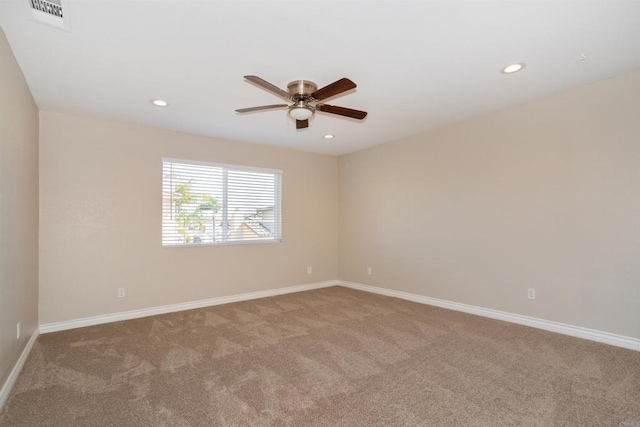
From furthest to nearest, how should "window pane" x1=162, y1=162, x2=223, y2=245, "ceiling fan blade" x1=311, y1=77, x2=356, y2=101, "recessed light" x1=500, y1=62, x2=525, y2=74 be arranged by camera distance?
"window pane" x1=162, y1=162, x2=223, y2=245 < "recessed light" x1=500, y1=62, x2=525, y2=74 < "ceiling fan blade" x1=311, y1=77, x2=356, y2=101

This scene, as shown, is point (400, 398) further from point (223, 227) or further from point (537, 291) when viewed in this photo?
point (223, 227)

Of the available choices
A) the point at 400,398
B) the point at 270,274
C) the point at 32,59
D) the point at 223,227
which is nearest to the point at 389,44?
the point at 400,398

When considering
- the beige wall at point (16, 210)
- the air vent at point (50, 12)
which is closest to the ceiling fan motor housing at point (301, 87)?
the air vent at point (50, 12)

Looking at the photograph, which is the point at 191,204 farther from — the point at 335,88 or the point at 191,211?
the point at 335,88

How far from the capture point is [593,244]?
316cm

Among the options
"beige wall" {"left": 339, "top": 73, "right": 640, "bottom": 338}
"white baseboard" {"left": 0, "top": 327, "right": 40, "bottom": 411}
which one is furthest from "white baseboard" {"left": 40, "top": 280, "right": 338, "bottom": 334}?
"beige wall" {"left": 339, "top": 73, "right": 640, "bottom": 338}

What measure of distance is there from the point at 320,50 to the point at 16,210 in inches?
108

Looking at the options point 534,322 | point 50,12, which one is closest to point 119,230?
point 50,12

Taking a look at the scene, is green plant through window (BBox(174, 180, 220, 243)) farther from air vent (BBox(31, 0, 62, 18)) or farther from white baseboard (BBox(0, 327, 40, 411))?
air vent (BBox(31, 0, 62, 18))

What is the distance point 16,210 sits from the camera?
8.51ft

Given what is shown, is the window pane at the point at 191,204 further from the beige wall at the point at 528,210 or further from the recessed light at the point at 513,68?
the recessed light at the point at 513,68

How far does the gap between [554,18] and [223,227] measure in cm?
435

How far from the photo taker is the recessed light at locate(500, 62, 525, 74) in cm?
269

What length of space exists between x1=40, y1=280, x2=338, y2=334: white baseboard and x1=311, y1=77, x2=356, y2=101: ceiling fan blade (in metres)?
3.41
